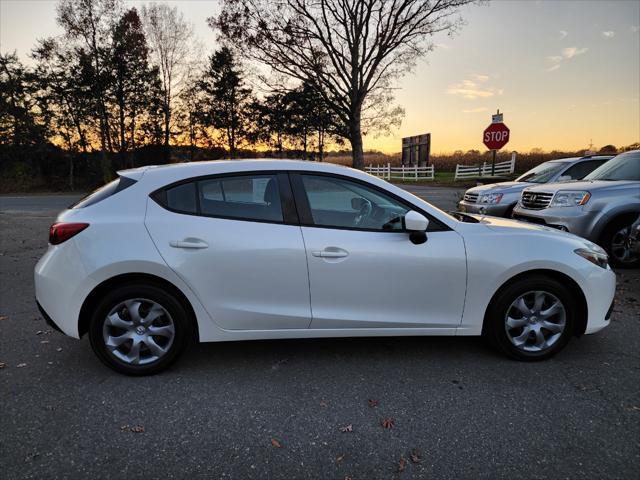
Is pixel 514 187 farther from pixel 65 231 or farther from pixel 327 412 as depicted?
pixel 65 231

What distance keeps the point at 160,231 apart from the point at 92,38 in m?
29.5

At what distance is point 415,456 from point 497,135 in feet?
67.9

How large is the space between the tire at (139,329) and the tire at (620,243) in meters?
6.69

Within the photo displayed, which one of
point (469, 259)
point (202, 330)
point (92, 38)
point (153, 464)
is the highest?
point (92, 38)

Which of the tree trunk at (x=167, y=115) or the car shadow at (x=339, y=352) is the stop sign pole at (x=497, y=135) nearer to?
the car shadow at (x=339, y=352)

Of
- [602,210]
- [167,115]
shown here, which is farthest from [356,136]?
[167,115]

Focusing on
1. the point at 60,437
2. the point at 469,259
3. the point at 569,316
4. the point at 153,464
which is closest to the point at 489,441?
the point at 469,259

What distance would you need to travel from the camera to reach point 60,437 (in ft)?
8.30

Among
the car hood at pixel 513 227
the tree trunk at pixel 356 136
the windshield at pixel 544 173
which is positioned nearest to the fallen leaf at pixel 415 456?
the car hood at pixel 513 227

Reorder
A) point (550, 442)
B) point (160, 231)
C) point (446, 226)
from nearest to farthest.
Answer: point (550, 442), point (160, 231), point (446, 226)

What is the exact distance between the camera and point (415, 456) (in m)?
2.37

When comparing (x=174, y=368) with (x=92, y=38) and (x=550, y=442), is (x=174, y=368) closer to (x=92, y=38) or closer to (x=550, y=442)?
(x=550, y=442)

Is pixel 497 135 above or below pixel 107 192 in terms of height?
above

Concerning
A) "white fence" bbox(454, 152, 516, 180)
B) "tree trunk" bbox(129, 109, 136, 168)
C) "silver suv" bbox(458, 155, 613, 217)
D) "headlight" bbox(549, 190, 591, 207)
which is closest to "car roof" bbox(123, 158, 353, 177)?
"headlight" bbox(549, 190, 591, 207)
